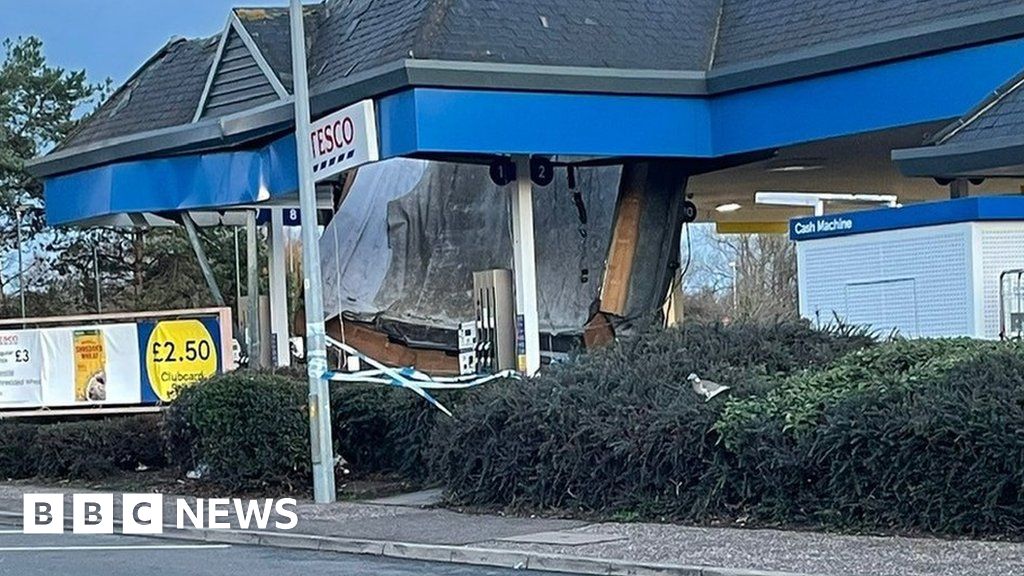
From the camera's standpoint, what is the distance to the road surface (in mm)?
12953

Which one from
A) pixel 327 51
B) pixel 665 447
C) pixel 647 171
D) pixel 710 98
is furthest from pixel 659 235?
pixel 665 447

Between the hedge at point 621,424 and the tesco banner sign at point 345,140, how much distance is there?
430 cm

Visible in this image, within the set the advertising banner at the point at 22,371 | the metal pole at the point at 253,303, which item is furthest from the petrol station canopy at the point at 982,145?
the advertising banner at the point at 22,371

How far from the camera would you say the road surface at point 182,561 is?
1295 centimetres

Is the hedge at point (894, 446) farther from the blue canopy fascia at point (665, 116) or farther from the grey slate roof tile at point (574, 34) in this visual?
the grey slate roof tile at point (574, 34)

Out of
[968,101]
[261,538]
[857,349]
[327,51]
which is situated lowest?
[261,538]

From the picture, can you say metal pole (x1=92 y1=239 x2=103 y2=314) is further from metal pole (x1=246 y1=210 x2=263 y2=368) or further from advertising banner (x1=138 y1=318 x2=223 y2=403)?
advertising banner (x1=138 y1=318 x2=223 y2=403)

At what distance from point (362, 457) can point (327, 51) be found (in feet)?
22.9

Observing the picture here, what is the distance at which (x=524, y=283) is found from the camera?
22.5m

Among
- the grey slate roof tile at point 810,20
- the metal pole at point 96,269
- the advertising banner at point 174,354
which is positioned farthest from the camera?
the metal pole at point 96,269

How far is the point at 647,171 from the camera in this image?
82.2 feet

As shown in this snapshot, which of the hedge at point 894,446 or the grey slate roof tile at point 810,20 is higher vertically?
the grey slate roof tile at point 810,20

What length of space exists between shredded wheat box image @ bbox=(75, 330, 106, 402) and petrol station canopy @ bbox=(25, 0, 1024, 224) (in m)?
2.66

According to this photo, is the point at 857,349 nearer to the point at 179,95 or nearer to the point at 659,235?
the point at 659,235
